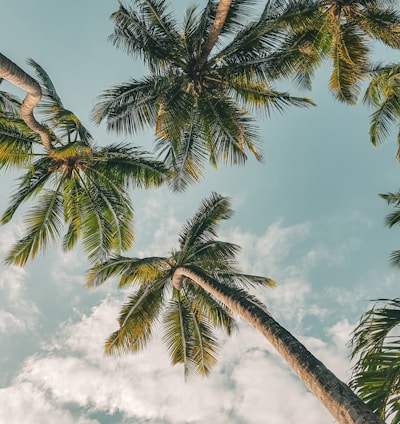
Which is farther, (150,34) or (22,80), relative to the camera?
(150,34)

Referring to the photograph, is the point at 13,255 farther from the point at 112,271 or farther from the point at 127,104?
the point at 127,104

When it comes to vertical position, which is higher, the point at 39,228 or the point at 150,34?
the point at 150,34

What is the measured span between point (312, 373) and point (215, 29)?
8.11m

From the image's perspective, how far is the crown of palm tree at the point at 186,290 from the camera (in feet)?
35.4

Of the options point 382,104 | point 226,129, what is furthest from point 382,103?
point 226,129

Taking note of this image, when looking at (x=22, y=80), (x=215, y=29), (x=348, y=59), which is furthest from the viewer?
(x=348, y=59)

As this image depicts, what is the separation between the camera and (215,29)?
376 inches

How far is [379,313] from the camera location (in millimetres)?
4535

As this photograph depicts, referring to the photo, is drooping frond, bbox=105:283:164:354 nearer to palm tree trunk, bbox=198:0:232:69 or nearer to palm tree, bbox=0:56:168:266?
palm tree, bbox=0:56:168:266

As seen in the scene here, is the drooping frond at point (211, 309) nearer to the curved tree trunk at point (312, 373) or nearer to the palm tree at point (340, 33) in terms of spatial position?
the curved tree trunk at point (312, 373)

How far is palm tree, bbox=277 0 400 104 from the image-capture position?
9.93m

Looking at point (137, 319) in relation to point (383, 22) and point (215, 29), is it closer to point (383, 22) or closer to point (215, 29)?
point (215, 29)

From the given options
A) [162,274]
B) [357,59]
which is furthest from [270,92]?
[162,274]

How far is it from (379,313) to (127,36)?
9502 mm
